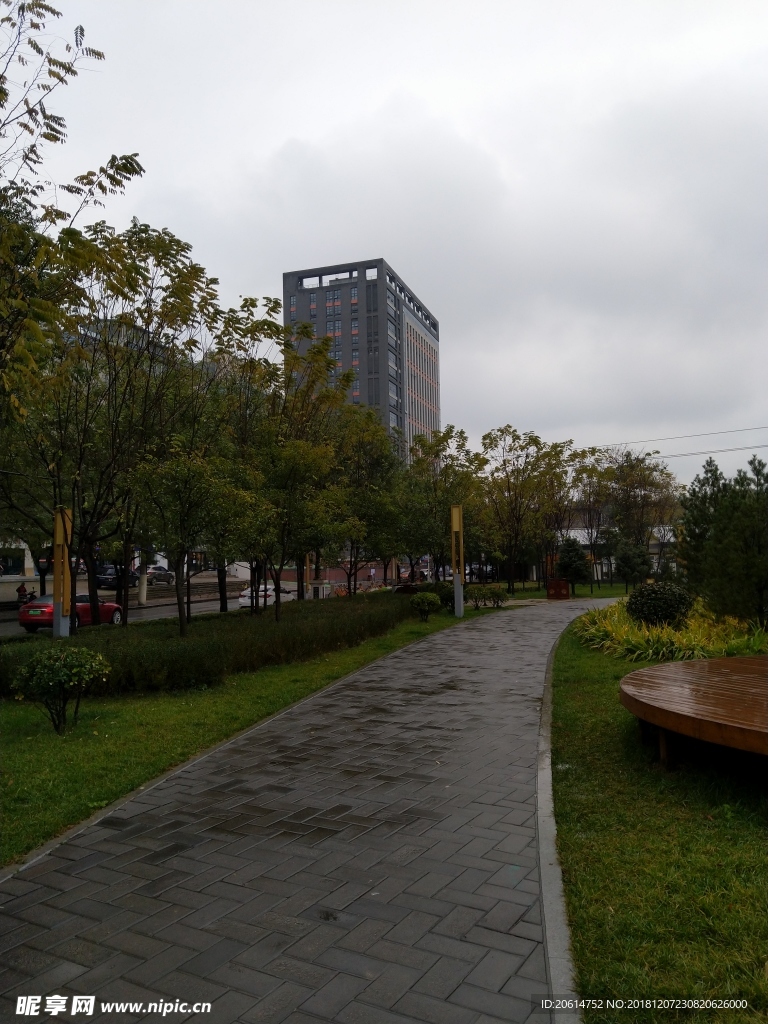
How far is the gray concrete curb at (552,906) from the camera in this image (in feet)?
9.82

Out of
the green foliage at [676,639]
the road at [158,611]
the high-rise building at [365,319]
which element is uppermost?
the high-rise building at [365,319]

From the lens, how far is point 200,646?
1012cm

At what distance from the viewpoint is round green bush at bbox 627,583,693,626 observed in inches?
523

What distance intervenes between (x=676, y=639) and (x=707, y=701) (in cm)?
563

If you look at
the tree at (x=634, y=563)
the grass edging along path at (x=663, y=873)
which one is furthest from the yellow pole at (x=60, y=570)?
the tree at (x=634, y=563)

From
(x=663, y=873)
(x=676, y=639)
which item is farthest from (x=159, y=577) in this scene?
(x=663, y=873)

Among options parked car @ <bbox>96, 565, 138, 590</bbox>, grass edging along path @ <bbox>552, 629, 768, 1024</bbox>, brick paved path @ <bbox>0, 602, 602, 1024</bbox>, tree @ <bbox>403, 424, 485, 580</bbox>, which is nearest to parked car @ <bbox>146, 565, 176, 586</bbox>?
parked car @ <bbox>96, 565, 138, 590</bbox>

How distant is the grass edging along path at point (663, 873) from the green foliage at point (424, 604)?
1325 cm

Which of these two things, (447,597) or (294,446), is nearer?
(294,446)

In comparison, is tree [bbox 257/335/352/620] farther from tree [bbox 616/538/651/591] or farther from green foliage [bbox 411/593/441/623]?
tree [bbox 616/538/651/591]

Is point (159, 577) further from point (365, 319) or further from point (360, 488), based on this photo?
point (365, 319)

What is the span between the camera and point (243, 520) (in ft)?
39.5

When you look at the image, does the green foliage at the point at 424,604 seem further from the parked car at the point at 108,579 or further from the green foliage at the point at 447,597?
the parked car at the point at 108,579

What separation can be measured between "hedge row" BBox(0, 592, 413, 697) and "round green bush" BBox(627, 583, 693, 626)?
5.37 meters
